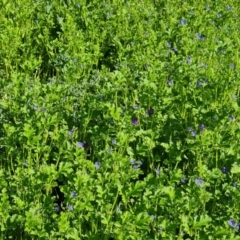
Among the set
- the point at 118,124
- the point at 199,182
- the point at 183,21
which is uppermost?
the point at 183,21

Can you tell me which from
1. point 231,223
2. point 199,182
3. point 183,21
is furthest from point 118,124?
point 183,21

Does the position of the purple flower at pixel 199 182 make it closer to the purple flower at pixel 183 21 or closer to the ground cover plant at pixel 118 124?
the ground cover plant at pixel 118 124

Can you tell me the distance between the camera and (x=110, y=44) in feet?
16.2

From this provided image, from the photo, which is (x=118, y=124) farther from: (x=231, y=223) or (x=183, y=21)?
(x=183, y=21)

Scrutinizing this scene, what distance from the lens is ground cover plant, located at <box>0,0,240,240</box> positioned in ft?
8.75

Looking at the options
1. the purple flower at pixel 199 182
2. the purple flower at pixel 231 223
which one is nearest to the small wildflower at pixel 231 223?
the purple flower at pixel 231 223

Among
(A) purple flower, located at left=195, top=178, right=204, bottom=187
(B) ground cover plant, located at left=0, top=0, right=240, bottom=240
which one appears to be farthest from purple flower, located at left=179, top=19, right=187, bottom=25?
(A) purple flower, located at left=195, top=178, right=204, bottom=187

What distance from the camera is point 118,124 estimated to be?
318 centimetres

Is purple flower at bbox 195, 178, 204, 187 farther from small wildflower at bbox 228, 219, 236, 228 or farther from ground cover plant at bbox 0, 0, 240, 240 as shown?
small wildflower at bbox 228, 219, 236, 228

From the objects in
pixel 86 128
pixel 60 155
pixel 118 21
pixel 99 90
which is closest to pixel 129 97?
pixel 99 90

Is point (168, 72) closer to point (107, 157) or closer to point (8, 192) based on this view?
point (107, 157)

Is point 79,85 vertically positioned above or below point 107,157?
above

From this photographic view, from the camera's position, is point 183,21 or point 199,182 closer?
point 199,182

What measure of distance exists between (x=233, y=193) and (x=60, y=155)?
116cm
